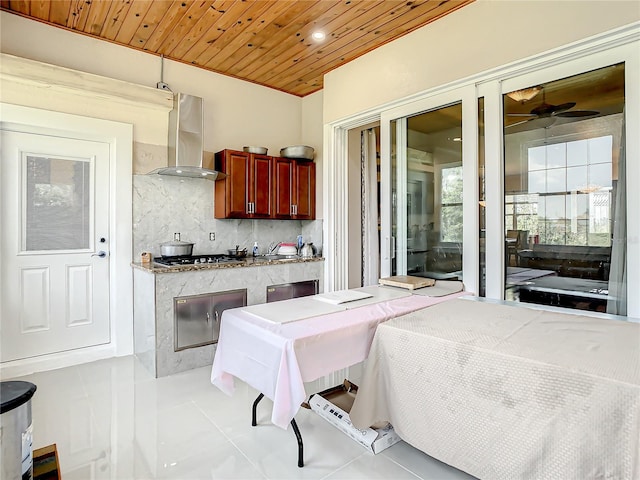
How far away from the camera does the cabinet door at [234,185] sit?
3.80 metres

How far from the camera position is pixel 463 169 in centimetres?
282

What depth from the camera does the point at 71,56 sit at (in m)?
3.24

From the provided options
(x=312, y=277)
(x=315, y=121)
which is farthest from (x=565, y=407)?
(x=315, y=121)

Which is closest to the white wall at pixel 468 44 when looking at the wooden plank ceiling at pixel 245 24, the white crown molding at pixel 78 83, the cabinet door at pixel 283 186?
the wooden plank ceiling at pixel 245 24

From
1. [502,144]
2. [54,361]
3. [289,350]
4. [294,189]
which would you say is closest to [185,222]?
[294,189]

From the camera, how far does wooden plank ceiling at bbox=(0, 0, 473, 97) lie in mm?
2799

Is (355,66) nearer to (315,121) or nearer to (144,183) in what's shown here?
(315,121)

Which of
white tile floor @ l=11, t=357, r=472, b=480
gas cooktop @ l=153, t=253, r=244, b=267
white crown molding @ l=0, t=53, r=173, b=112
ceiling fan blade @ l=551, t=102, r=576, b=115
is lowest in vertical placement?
white tile floor @ l=11, t=357, r=472, b=480

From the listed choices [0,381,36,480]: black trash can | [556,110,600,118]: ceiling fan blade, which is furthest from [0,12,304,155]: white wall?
[556,110,600,118]: ceiling fan blade

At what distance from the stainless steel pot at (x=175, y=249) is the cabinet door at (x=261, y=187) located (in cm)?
77

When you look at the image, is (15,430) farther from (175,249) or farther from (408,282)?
(175,249)

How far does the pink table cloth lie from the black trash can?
862mm

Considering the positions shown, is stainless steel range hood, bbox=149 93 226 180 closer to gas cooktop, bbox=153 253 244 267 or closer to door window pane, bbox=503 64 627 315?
gas cooktop, bbox=153 253 244 267

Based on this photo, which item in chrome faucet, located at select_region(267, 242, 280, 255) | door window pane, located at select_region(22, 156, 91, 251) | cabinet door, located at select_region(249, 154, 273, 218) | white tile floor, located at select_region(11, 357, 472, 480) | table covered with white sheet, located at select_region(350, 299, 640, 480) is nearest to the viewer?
table covered with white sheet, located at select_region(350, 299, 640, 480)
